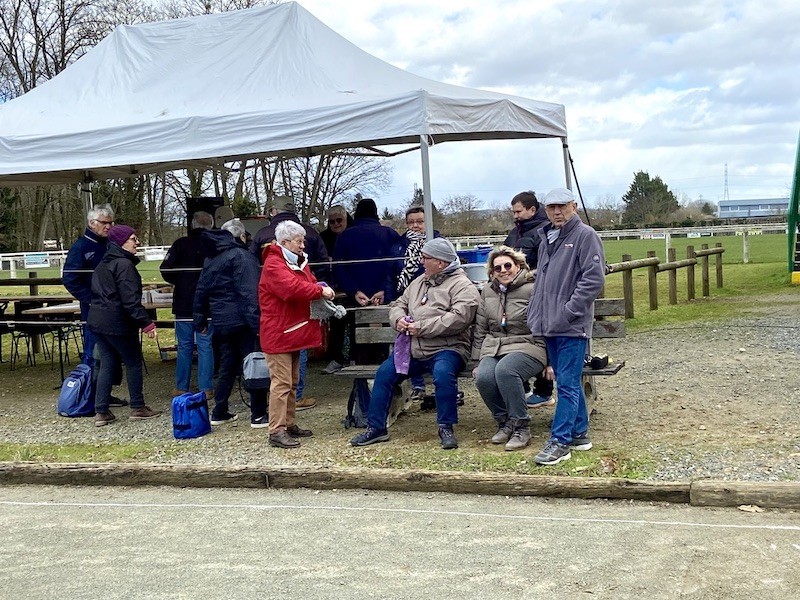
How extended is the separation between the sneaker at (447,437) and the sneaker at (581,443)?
780 millimetres

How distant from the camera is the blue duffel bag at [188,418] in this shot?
698 cm

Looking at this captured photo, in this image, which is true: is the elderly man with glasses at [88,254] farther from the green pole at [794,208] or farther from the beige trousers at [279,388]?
the green pole at [794,208]

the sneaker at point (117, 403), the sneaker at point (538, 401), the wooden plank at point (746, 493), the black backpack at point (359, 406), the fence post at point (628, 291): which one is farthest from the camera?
the fence post at point (628, 291)

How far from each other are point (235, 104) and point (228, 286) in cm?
185

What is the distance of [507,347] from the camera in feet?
20.1

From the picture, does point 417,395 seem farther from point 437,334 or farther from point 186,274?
point 186,274

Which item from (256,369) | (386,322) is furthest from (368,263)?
(256,369)

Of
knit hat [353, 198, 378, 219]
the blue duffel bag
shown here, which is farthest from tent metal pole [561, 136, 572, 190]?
the blue duffel bag

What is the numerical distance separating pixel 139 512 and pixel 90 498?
0.58m

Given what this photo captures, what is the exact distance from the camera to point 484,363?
20.1 ft

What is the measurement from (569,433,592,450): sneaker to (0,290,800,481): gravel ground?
0.07 metres

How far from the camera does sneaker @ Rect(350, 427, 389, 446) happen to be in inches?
253

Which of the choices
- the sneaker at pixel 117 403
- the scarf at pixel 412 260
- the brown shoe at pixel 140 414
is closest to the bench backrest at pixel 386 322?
the scarf at pixel 412 260

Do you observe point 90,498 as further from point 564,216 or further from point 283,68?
point 283,68
